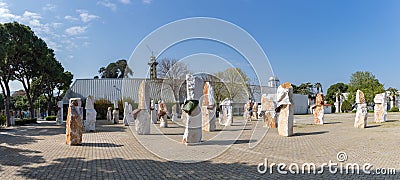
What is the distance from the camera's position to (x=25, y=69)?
82.4 feet

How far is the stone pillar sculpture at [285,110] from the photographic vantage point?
499 inches

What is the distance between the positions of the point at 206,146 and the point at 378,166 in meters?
5.09

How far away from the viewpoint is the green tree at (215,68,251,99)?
29781mm

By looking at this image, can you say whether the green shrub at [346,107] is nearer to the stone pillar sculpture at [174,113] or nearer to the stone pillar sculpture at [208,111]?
the stone pillar sculpture at [174,113]

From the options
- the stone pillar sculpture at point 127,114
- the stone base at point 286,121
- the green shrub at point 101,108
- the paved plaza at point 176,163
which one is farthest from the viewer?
the green shrub at point 101,108

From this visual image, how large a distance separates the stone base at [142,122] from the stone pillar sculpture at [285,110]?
656 cm

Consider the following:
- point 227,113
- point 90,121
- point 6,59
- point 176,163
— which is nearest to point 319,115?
point 227,113

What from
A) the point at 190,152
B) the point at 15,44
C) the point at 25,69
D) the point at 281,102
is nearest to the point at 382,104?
the point at 281,102

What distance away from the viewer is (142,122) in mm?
13891

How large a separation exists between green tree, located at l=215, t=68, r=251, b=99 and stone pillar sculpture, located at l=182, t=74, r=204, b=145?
18.0 m

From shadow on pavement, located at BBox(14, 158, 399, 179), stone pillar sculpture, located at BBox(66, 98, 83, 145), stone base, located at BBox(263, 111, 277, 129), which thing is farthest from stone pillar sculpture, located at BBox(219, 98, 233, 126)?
shadow on pavement, located at BBox(14, 158, 399, 179)

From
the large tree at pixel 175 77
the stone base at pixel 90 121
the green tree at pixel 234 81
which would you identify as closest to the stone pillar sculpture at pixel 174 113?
the large tree at pixel 175 77

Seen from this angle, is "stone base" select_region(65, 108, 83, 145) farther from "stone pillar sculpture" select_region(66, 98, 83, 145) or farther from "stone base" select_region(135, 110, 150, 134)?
"stone base" select_region(135, 110, 150, 134)

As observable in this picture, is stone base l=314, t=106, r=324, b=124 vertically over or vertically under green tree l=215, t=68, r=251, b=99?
under
